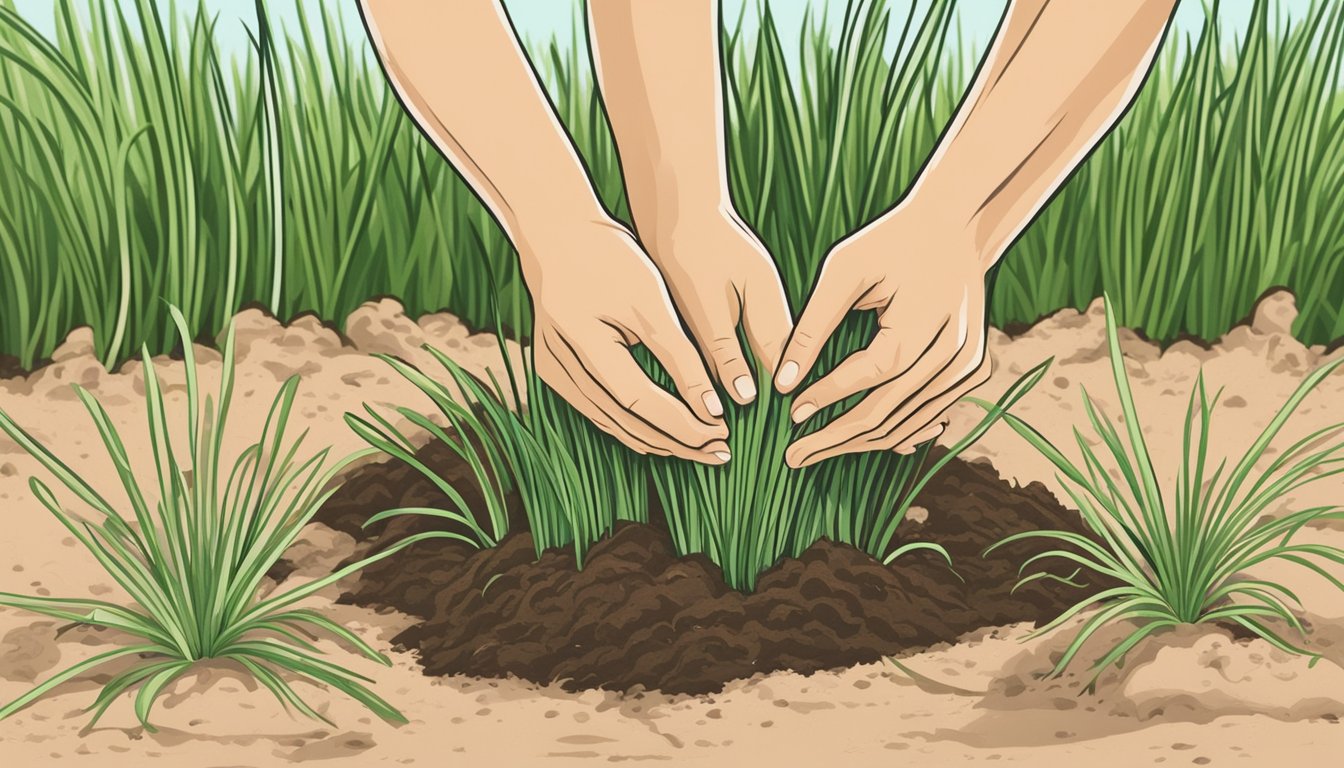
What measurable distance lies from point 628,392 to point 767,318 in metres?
0.28

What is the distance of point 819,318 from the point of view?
8.31 ft

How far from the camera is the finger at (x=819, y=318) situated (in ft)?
8.29

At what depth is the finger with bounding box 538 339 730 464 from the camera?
2.54 m

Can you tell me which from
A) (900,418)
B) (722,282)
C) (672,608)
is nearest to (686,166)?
(722,282)

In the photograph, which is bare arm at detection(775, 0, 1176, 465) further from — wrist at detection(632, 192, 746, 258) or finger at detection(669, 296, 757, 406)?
wrist at detection(632, 192, 746, 258)

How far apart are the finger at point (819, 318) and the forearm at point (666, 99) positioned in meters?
0.22

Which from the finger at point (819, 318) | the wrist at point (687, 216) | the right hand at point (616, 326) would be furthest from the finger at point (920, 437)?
the wrist at point (687, 216)

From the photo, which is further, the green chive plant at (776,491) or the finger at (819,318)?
the green chive plant at (776,491)

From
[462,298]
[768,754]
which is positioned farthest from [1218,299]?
[768,754]

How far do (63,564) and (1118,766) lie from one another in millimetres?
2016

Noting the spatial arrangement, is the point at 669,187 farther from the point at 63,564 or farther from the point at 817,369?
the point at 63,564

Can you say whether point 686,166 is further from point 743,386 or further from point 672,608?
point 672,608

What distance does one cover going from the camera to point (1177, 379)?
3.90 metres

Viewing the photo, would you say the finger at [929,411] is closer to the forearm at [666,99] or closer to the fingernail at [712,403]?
the fingernail at [712,403]
